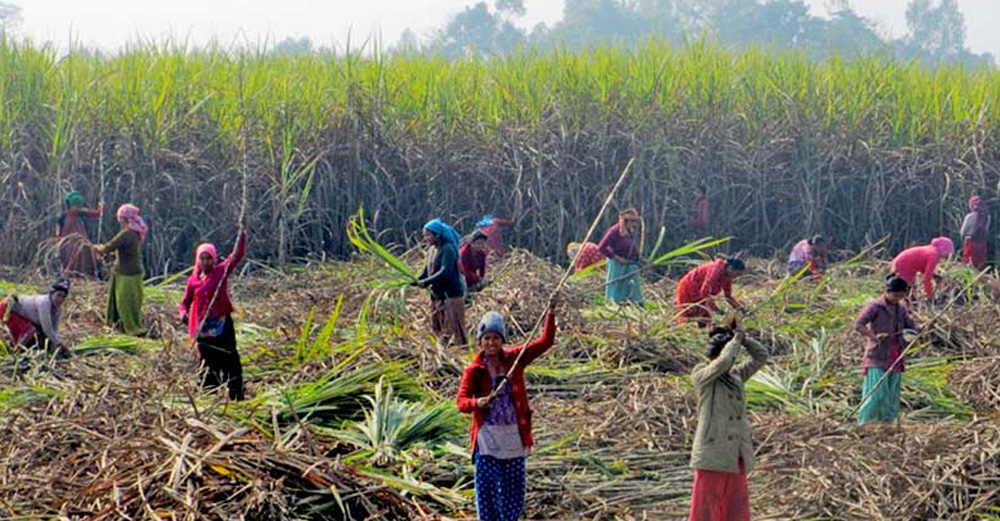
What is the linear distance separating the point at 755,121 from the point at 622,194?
6.84 feet

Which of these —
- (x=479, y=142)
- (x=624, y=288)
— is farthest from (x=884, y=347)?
(x=479, y=142)

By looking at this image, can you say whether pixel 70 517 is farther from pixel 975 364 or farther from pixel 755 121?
pixel 755 121

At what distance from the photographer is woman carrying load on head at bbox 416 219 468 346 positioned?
1016 cm

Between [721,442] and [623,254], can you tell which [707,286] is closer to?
[623,254]

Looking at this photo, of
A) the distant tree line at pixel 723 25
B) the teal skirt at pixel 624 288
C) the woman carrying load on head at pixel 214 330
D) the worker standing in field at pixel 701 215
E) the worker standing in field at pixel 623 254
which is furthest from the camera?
the distant tree line at pixel 723 25

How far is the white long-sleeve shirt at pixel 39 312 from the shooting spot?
8.84 metres

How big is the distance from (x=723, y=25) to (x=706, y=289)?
199ft

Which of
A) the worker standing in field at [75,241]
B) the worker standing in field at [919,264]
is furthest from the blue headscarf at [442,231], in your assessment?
the worker standing in field at [75,241]

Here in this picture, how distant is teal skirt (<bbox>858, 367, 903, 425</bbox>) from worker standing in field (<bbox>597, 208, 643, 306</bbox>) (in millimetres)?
3702

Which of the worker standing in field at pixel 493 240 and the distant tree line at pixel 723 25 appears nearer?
the worker standing in field at pixel 493 240

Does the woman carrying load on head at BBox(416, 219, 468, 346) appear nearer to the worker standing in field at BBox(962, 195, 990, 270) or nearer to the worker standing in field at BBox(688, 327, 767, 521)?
the worker standing in field at BBox(688, 327, 767, 521)

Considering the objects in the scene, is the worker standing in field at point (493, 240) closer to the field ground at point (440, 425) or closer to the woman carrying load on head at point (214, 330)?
the field ground at point (440, 425)

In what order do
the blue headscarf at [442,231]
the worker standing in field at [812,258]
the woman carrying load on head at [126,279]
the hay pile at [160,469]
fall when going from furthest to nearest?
the worker standing in field at [812,258], the woman carrying load on head at [126,279], the blue headscarf at [442,231], the hay pile at [160,469]

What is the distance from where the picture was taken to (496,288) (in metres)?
11.9
